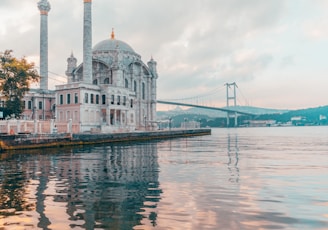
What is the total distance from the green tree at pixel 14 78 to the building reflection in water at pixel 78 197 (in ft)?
81.0

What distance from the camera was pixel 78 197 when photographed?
10.1 metres

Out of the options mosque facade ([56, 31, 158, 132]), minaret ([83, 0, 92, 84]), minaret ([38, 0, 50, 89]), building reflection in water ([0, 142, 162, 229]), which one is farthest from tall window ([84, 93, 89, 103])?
building reflection in water ([0, 142, 162, 229])

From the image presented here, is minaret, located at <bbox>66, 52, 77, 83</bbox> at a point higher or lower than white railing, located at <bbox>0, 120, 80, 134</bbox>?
higher

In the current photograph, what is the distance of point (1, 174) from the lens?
15055 mm

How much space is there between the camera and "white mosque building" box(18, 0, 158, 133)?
165 ft

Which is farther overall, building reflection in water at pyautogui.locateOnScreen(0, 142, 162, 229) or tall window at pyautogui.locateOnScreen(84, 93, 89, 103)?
tall window at pyautogui.locateOnScreen(84, 93, 89, 103)

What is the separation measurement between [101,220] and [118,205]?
1.38 metres

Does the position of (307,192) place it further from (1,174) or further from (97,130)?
(97,130)

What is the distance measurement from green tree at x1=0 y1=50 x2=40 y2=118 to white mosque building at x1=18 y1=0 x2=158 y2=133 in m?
5.98

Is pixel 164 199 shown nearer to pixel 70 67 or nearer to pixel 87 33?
pixel 87 33

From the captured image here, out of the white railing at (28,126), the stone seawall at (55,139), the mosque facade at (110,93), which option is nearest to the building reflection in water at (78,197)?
the stone seawall at (55,139)

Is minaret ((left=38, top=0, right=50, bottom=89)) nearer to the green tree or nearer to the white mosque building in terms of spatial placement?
the white mosque building

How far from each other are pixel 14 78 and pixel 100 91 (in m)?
16.6

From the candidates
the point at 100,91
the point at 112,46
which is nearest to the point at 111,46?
the point at 112,46
